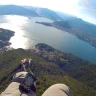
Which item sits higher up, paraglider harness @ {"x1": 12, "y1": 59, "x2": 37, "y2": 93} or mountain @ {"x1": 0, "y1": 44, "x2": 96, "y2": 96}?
paraglider harness @ {"x1": 12, "y1": 59, "x2": 37, "y2": 93}

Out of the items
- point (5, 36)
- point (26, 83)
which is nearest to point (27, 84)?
point (26, 83)

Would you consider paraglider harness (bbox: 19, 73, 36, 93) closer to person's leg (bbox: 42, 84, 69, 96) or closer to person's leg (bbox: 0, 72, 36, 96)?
person's leg (bbox: 0, 72, 36, 96)

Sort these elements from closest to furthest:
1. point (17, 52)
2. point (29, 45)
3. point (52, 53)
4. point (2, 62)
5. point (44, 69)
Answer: point (44, 69)
point (2, 62)
point (17, 52)
point (52, 53)
point (29, 45)

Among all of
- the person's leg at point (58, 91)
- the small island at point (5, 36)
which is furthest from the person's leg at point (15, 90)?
the small island at point (5, 36)

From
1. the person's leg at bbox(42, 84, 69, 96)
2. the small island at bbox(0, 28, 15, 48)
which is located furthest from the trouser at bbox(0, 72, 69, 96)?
the small island at bbox(0, 28, 15, 48)

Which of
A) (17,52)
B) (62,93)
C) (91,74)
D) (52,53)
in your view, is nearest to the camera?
(62,93)

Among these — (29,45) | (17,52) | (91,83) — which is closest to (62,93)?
(17,52)

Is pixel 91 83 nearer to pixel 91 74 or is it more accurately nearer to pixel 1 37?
pixel 91 74

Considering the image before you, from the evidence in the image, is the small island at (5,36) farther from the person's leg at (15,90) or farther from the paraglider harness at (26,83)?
the paraglider harness at (26,83)

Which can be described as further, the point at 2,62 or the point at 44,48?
the point at 44,48

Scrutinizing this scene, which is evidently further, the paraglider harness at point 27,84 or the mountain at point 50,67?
the mountain at point 50,67

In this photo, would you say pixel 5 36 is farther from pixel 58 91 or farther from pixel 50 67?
pixel 58 91
